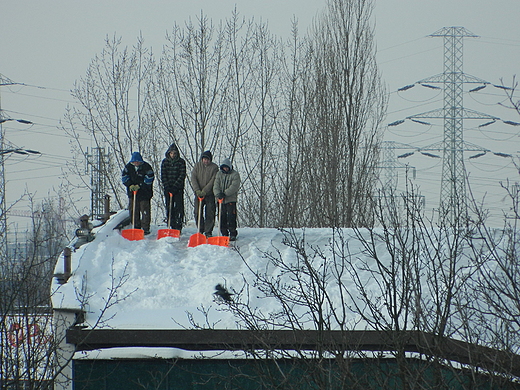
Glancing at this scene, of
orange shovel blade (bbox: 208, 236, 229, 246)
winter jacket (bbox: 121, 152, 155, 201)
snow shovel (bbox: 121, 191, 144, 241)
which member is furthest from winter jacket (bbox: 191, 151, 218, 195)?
snow shovel (bbox: 121, 191, 144, 241)

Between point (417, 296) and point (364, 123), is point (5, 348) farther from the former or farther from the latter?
point (364, 123)

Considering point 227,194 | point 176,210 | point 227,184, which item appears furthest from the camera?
point 176,210

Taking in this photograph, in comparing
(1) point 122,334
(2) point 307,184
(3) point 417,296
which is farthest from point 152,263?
(2) point 307,184

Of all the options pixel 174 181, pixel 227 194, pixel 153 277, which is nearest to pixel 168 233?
pixel 174 181

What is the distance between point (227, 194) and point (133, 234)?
1754 millimetres

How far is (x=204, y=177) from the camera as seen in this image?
12477 millimetres

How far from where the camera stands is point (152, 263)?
11.0 meters

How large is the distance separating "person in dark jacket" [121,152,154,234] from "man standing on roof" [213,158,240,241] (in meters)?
1.26

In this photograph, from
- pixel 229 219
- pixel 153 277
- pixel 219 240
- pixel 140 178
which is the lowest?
pixel 153 277

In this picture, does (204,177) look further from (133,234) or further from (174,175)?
(133,234)

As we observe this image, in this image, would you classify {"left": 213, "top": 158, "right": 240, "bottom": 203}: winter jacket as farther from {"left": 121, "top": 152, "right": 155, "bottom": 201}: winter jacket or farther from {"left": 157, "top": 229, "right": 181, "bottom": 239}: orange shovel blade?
{"left": 121, "top": 152, "right": 155, "bottom": 201}: winter jacket

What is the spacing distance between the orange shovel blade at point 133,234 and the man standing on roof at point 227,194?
54.9 inches

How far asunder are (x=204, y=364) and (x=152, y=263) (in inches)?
98.3

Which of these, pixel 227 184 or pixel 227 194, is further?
pixel 227 184
